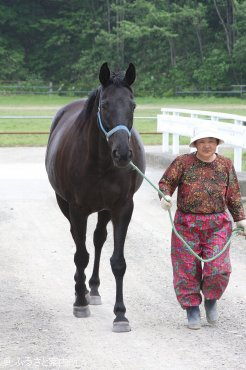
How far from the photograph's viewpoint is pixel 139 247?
10.0m

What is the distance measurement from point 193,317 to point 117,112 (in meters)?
1.58

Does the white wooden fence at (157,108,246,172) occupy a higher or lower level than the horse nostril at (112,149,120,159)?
lower

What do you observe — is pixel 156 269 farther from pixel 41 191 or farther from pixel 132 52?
pixel 132 52

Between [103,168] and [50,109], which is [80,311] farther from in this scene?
[50,109]

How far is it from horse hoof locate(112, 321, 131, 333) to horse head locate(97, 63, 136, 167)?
1.17 metres

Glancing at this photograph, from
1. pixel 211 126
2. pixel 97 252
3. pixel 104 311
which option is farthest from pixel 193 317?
pixel 211 126

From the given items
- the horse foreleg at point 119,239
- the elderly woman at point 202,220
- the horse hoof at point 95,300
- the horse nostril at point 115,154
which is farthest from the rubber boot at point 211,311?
the horse nostril at point 115,154

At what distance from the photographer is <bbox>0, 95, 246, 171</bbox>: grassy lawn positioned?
25736 mm

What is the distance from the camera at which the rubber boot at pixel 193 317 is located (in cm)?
673

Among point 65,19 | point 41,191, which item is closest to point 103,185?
point 41,191

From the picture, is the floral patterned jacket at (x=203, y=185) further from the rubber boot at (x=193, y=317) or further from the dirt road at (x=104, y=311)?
the dirt road at (x=104, y=311)

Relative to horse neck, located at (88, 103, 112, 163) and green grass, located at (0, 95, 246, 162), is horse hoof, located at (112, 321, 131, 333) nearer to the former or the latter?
horse neck, located at (88, 103, 112, 163)

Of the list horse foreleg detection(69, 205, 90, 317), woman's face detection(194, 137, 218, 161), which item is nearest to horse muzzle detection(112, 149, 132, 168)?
woman's face detection(194, 137, 218, 161)

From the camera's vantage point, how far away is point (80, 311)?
7250 mm
